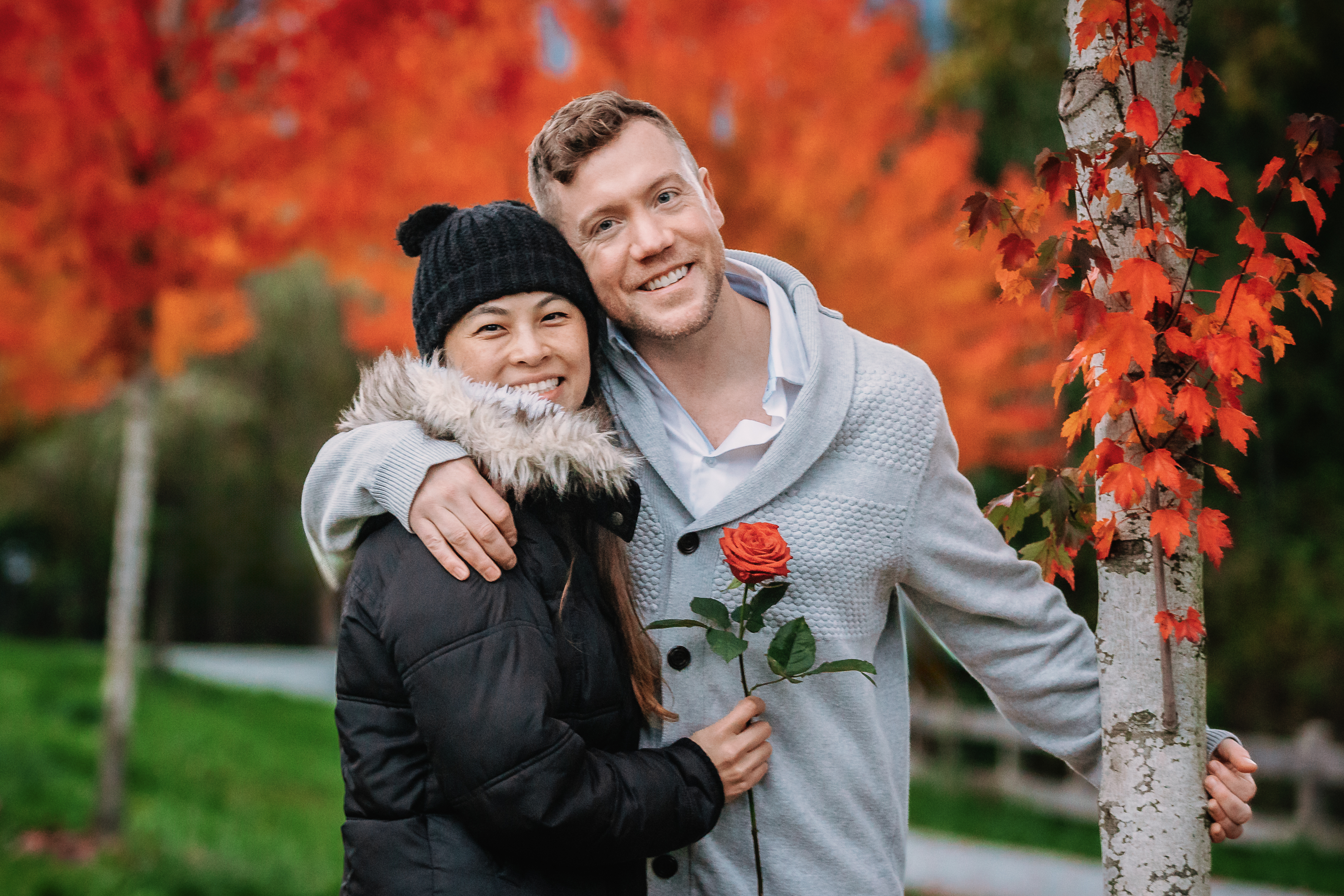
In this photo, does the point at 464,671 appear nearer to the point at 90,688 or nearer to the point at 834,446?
the point at 834,446

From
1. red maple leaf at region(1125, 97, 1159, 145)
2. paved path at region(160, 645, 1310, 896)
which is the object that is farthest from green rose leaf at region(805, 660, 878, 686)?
paved path at region(160, 645, 1310, 896)

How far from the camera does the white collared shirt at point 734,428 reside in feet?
7.13

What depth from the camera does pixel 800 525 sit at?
2.08 meters

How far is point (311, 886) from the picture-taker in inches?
202

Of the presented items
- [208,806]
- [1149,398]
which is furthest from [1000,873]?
[1149,398]

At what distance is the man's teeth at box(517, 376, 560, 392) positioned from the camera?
1975 mm

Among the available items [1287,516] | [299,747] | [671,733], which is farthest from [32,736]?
[1287,516]

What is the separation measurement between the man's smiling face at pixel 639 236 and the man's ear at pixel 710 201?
116 mm

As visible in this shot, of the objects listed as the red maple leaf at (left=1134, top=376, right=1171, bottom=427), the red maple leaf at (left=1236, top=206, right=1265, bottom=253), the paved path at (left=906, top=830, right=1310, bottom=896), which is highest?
the red maple leaf at (left=1236, top=206, right=1265, bottom=253)

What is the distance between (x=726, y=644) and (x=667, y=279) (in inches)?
32.3

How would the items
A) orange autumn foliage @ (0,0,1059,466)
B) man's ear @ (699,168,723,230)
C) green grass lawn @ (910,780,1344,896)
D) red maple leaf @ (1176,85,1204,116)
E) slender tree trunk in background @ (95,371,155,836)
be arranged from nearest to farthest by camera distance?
red maple leaf @ (1176,85,1204,116)
man's ear @ (699,168,723,230)
orange autumn foliage @ (0,0,1059,466)
slender tree trunk in background @ (95,371,155,836)
green grass lawn @ (910,780,1344,896)

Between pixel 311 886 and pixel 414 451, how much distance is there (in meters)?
4.13

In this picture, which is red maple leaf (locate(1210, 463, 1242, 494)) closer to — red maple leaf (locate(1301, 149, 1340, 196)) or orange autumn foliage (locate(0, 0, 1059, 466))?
red maple leaf (locate(1301, 149, 1340, 196))

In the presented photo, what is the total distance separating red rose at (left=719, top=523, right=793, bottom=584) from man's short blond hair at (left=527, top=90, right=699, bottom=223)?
0.86 metres
